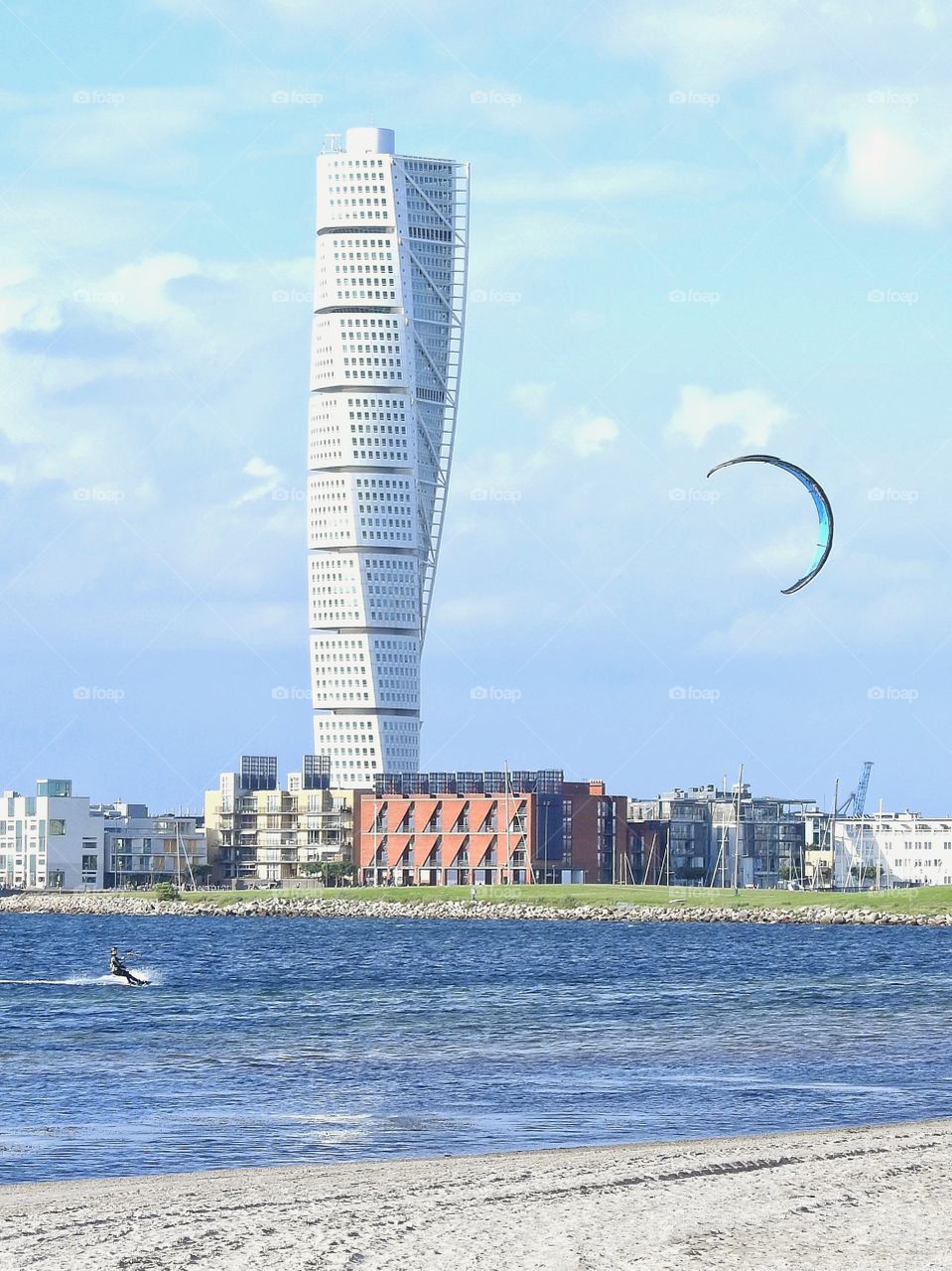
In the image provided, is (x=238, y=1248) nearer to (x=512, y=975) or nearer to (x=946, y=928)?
(x=512, y=975)

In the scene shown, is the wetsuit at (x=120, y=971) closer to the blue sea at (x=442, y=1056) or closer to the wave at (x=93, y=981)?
the wave at (x=93, y=981)

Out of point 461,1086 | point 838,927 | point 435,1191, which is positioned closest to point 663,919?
point 838,927

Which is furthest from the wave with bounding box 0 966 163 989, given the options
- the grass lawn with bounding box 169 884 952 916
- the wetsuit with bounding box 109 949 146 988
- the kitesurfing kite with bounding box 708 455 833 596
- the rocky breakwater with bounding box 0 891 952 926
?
the grass lawn with bounding box 169 884 952 916

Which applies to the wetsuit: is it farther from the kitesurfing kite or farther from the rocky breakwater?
the rocky breakwater

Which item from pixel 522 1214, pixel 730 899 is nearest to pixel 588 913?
pixel 730 899

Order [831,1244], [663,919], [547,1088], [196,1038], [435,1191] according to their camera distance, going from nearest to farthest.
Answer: [831,1244] < [435,1191] < [547,1088] < [196,1038] < [663,919]

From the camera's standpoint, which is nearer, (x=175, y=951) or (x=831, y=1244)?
(x=831, y=1244)

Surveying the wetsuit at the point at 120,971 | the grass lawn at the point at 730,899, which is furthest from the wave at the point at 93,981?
the grass lawn at the point at 730,899
